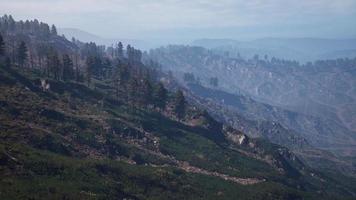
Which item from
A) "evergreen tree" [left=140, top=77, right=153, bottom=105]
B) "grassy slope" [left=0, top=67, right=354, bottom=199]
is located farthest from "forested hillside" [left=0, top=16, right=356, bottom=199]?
"evergreen tree" [left=140, top=77, right=153, bottom=105]

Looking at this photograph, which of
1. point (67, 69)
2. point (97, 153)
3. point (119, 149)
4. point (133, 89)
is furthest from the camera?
point (67, 69)

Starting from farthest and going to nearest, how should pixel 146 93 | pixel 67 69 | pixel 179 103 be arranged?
pixel 179 103 → pixel 146 93 → pixel 67 69

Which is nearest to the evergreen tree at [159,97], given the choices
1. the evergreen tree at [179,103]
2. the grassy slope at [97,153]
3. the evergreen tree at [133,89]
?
the evergreen tree at [179,103]

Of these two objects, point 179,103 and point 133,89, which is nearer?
point 133,89

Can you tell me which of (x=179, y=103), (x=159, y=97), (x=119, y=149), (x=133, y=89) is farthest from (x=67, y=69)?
(x=119, y=149)

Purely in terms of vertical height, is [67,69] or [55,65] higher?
[55,65]

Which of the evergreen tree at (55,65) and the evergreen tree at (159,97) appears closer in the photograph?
the evergreen tree at (55,65)

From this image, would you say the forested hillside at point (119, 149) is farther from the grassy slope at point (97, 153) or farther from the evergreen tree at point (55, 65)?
the evergreen tree at point (55, 65)

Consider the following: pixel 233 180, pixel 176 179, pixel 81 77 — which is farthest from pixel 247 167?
pixel 81 77

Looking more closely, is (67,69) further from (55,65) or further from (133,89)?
(133,89)

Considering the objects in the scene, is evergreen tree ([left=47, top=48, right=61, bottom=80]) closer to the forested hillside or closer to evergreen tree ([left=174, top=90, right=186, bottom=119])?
the forested hillside
